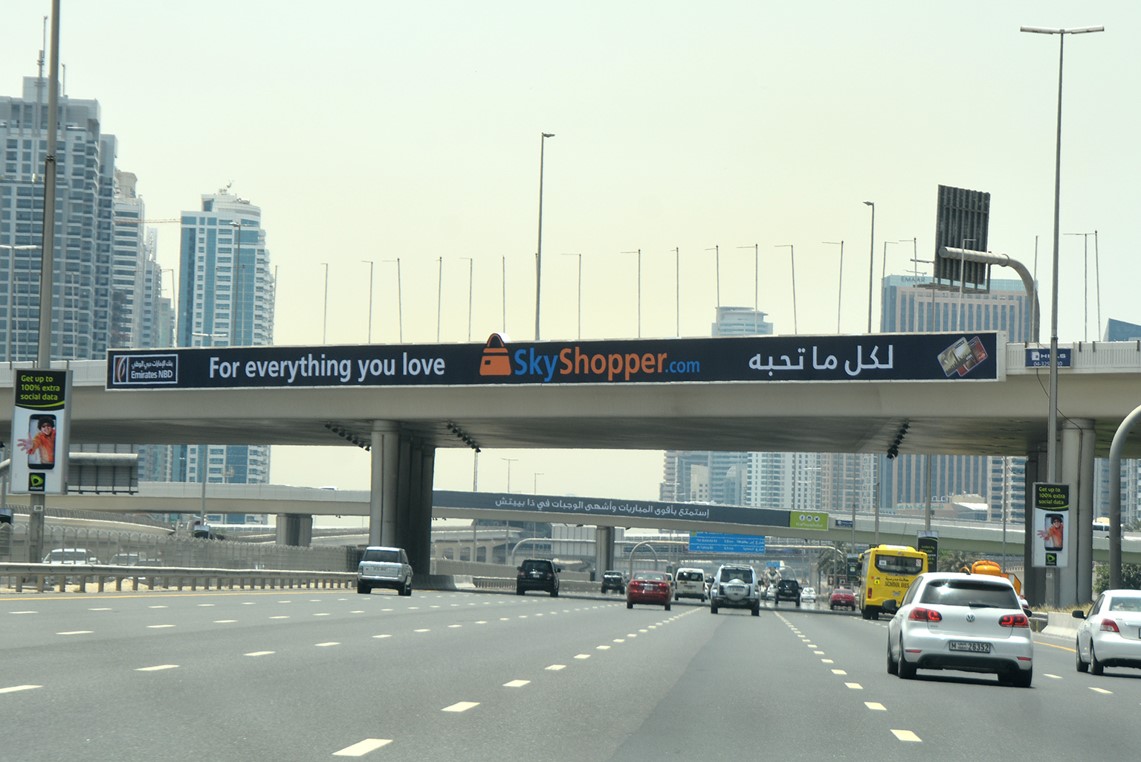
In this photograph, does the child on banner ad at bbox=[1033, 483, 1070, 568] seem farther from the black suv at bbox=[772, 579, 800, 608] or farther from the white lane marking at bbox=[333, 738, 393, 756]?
the black suv at bbox=[772, 579, 800, 608]

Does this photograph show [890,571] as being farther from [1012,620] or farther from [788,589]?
[1012,620]

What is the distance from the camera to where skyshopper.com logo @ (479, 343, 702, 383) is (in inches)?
2217

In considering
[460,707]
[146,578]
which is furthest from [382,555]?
[460,707]

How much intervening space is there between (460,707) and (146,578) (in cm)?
3788

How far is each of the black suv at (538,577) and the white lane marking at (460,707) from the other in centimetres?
5962

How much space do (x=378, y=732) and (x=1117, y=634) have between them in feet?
51.8

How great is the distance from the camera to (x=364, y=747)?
37.2ft

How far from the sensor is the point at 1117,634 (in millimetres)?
24922

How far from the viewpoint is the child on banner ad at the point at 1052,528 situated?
150 ft

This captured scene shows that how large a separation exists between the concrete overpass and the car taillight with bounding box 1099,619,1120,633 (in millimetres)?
26846

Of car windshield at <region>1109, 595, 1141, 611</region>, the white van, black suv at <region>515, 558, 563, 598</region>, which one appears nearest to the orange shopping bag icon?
black suv at <region>515, 558, 563, 598</region>

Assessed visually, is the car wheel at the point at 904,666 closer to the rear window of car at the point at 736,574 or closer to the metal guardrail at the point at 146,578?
the metal guardrail at the point at 146,578

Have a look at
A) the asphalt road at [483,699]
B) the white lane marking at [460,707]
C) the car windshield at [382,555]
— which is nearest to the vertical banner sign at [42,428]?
the asphalt road at [483,699]

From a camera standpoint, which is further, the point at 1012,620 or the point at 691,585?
the point at 691,585
